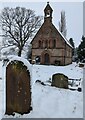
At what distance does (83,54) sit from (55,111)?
112 feet

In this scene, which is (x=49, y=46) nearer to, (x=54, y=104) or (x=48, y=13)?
(x=48, y=13)

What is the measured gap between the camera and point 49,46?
4038 centimetres

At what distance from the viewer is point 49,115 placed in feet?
26.7

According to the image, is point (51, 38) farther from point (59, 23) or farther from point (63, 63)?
point (59, 23)

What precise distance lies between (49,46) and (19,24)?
12780 mm

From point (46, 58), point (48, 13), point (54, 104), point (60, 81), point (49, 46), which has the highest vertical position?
point (48, 13)

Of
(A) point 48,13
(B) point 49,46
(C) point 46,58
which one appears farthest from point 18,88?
(A) point 48,13

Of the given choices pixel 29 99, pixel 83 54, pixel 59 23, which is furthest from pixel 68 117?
pixel 59 23

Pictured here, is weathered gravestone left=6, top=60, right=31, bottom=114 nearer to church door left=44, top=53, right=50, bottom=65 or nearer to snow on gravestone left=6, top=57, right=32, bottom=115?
snow on gravestone left=6, top=57, right=32, bottom=115

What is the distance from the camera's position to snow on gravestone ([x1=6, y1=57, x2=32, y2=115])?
851cm

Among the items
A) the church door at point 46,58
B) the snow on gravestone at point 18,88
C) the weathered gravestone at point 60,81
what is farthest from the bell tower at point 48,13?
the snow on gravestone at point 18,88

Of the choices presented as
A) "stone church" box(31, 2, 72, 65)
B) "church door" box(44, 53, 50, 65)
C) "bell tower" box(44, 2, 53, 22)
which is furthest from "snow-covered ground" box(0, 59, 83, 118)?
"bell tower" box(44, 2, 53, 22)

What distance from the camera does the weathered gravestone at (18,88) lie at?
8508 millimetres

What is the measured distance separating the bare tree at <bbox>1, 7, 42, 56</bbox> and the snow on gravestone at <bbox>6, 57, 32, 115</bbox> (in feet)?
124
